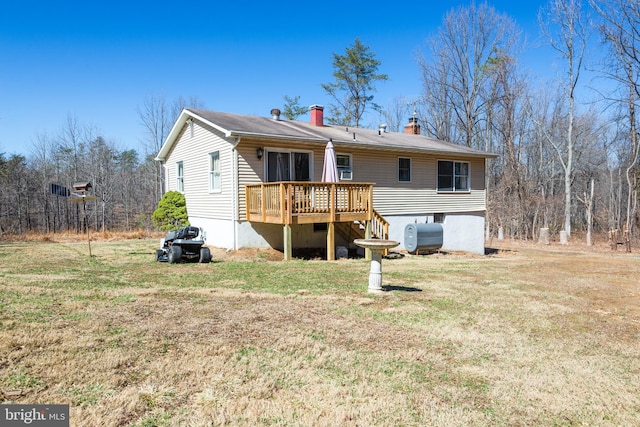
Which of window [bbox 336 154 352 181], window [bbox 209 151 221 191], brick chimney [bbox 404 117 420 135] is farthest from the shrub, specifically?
brick chimney [bbox 404 117 420 135]

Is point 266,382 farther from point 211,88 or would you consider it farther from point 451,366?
point 211,88

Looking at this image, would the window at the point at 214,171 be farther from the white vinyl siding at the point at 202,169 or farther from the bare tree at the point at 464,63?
the bare tree at the point at 464,63

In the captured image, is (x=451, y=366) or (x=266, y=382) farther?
(x=451, y=366)

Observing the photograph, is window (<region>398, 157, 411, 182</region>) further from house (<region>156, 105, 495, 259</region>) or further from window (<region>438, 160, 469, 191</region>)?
window (<region>438, 160, 469, 191</region>)

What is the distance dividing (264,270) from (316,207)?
3167 millimetres

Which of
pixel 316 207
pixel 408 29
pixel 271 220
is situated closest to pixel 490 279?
pixel 316 207

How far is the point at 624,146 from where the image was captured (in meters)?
29.2

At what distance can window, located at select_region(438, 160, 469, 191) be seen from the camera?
1781 centimetres

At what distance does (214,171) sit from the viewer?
45.8ft

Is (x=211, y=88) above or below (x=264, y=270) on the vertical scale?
above

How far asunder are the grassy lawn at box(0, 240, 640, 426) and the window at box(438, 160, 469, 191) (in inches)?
394

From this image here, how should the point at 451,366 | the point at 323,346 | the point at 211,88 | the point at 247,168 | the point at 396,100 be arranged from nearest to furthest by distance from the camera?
the point at 451,366 → the point at 323,346 → the point at 247,168 → the point at 211,88 → the point at 396,100

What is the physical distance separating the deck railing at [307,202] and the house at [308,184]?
29 mm

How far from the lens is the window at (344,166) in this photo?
14.8 m
